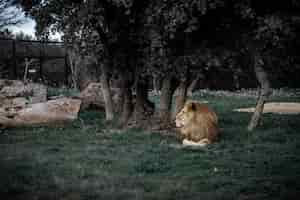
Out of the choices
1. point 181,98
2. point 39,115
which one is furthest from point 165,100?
point 39,115

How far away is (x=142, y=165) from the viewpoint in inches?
259

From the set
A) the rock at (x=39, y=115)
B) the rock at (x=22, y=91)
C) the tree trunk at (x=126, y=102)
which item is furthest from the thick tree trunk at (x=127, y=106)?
the rock at (x=22, y=91)

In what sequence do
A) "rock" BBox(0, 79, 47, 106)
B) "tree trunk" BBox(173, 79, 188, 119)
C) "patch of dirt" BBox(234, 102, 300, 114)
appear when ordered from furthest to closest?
1. "patch of dirt" BBox(234, 102, 300, 114)
2. "rock" BBox(0, 79, 47, 106)
3. "tree trunk" BBox(173, 79, 188, 119)

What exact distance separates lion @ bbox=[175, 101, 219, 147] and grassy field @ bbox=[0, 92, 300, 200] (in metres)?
0.23

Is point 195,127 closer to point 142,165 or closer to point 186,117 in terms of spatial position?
point 186,117

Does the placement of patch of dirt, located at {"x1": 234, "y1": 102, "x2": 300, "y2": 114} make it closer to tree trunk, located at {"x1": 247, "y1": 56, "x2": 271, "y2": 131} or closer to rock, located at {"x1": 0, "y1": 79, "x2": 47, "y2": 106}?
tree trunk, located at {"x1": 247, "y1": 56, "x2": 271, "y2": 131}

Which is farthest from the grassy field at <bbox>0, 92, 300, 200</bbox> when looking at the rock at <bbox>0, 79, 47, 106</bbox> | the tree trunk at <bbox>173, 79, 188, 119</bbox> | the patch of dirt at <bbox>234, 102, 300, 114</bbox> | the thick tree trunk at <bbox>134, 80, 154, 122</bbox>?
the patch of dirt at <bbox>234, 102, 300, 114</bbox>

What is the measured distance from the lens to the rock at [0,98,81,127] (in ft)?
35.0

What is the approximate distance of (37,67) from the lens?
72.1ft

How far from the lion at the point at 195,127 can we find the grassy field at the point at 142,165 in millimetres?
231

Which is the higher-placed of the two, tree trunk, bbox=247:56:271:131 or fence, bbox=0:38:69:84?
fence, bbox=0:38:69:84

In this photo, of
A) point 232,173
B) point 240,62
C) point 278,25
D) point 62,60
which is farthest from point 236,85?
point 232,173

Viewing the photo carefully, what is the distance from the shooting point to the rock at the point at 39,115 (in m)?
10.7

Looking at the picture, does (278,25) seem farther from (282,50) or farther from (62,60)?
(62,60)
